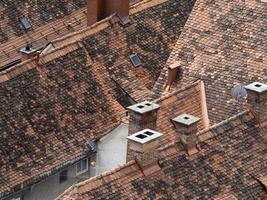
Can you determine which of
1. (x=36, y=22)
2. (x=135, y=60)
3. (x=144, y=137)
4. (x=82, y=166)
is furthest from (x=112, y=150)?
(x=36, y=22)

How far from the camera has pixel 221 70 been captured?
147ft

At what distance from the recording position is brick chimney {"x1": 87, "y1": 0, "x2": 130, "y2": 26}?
50531mm

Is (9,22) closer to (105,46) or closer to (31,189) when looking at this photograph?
(105,46)

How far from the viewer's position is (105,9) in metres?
51.2

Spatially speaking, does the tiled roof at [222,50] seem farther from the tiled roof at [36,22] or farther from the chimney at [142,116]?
the tiled roof at [36,22]

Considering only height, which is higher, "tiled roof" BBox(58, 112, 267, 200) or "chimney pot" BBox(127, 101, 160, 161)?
"chimney pot" BBox(127, 101, 160, 161)

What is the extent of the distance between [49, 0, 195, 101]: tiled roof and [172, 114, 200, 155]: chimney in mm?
10604

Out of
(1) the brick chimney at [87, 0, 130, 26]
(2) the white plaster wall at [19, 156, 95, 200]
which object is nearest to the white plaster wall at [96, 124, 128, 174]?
(2) the white plaster wall at [19, 156, 95, 200]

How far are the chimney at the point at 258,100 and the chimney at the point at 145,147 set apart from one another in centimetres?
539

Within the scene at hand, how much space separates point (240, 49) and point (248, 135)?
Answer: 7.25 metres

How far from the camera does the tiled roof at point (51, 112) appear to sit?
43500 millimetres

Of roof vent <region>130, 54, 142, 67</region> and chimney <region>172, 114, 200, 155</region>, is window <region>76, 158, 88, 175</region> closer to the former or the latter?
roof vent <region>130, 54, 142, 67</region>

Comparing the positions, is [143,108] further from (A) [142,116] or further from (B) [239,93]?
(B) [239,93]

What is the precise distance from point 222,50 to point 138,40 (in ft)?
22.0
